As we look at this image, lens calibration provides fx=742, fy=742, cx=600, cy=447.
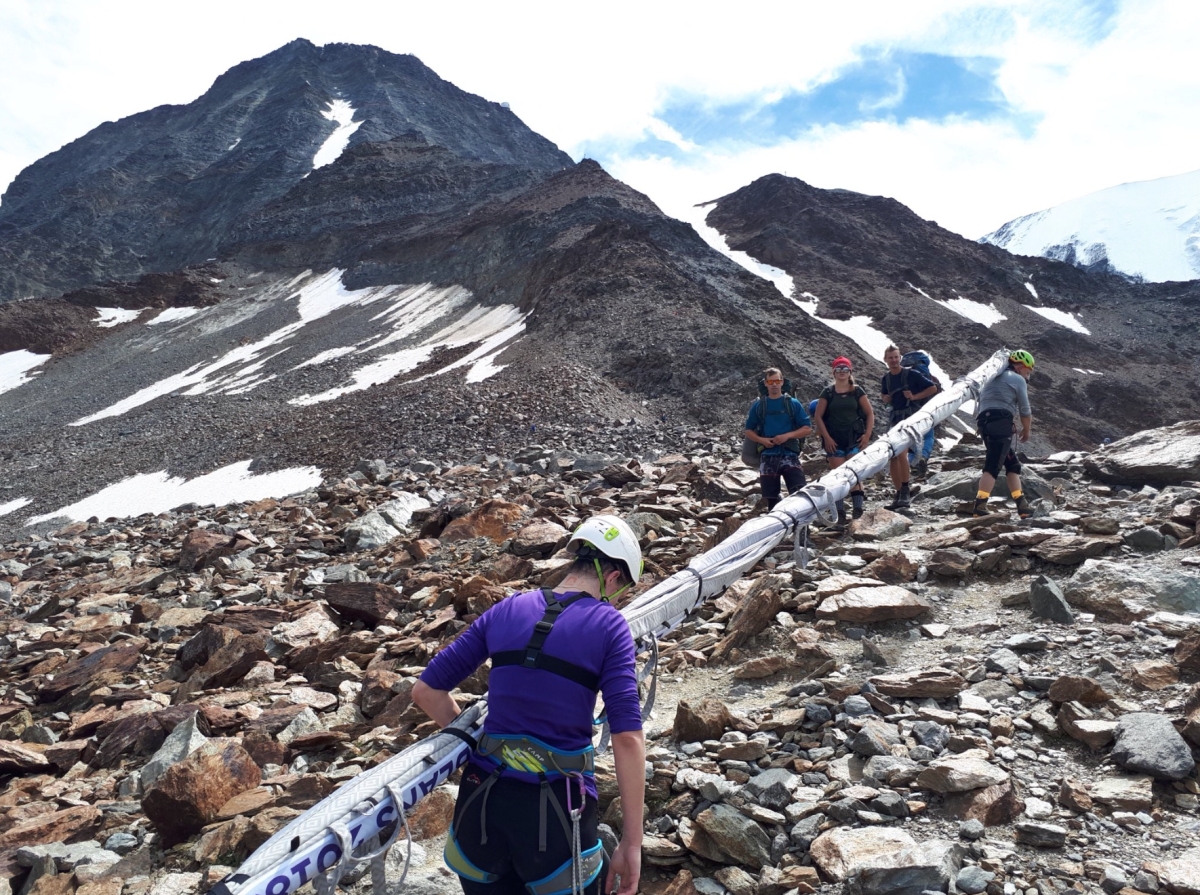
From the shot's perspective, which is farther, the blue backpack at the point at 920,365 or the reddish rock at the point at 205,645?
the blue backpack at the point at 920,365

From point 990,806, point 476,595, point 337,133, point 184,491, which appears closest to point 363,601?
point 476,595

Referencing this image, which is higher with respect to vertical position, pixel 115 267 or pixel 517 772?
pixel 115 267

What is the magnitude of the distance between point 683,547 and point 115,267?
114 meters

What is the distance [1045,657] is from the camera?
15.6ft

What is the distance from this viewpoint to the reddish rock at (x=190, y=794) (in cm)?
425

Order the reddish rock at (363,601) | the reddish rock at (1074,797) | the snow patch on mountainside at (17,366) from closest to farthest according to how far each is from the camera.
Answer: the reddish rock at (1074,797)
the reddish rock at (363,601)
the snow patch on mountainside at (17,366)

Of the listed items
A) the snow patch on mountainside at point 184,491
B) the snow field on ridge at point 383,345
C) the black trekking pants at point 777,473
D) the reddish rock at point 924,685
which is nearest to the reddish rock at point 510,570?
the black trekking pants at point 777,473

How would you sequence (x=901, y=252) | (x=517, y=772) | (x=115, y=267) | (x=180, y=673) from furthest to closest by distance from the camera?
(x=115, y=267), (x=901, y=252), (x=180, y=673), (x=517, y=772)

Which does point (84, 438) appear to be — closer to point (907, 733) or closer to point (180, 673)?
point (180, 673)

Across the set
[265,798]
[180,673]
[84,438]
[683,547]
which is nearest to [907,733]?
[265,798]

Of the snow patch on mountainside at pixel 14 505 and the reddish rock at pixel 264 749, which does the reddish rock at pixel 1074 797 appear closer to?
the reddish rock at pixel 264 749

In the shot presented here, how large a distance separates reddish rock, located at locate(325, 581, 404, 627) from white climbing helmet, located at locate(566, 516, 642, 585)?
548cm

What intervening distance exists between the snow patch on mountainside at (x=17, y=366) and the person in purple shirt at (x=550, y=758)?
6710 cm

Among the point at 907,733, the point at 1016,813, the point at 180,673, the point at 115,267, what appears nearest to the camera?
Result: the point at 1016,813
